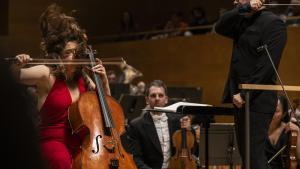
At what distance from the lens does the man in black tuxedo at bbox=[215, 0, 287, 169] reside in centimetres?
329

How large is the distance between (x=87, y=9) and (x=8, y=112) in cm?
1361

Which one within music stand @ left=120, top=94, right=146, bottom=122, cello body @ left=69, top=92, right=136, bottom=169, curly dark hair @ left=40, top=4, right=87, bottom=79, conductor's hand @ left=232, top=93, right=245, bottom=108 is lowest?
music stand @ left=120, top=94, right=146, bottom=122

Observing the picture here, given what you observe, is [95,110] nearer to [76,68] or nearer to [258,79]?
[76,68]

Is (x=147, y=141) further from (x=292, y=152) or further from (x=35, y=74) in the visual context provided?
(x=35, y=74)

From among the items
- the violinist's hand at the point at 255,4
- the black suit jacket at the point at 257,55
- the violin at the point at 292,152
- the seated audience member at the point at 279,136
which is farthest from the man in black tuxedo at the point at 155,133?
the violinist's hand at the point at 255,4

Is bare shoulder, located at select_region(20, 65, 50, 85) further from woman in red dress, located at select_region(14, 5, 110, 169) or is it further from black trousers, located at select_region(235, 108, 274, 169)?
black trousers, located at select_region(235, 108, 274, 169)

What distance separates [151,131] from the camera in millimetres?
4926

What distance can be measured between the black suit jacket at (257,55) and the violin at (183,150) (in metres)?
1.24

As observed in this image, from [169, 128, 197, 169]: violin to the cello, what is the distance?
102 cm

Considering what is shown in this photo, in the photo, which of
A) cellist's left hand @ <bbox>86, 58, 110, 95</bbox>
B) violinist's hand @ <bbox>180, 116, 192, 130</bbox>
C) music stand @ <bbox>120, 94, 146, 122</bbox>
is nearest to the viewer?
cellist's left hand @ <bbox>86, 58, 110, 95</bbox>

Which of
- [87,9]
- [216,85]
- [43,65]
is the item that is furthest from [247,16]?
[87,9]

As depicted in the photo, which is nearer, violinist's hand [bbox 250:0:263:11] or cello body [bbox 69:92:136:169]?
violinist's hand [bbox 250:0:263:11]

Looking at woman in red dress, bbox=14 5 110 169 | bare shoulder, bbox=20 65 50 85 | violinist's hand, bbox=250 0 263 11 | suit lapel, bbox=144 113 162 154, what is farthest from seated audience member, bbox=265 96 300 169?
bare shoulder, bbox=20 65 50 85

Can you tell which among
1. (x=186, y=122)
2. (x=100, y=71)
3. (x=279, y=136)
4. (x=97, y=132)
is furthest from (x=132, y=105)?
(x=97, y=132)
